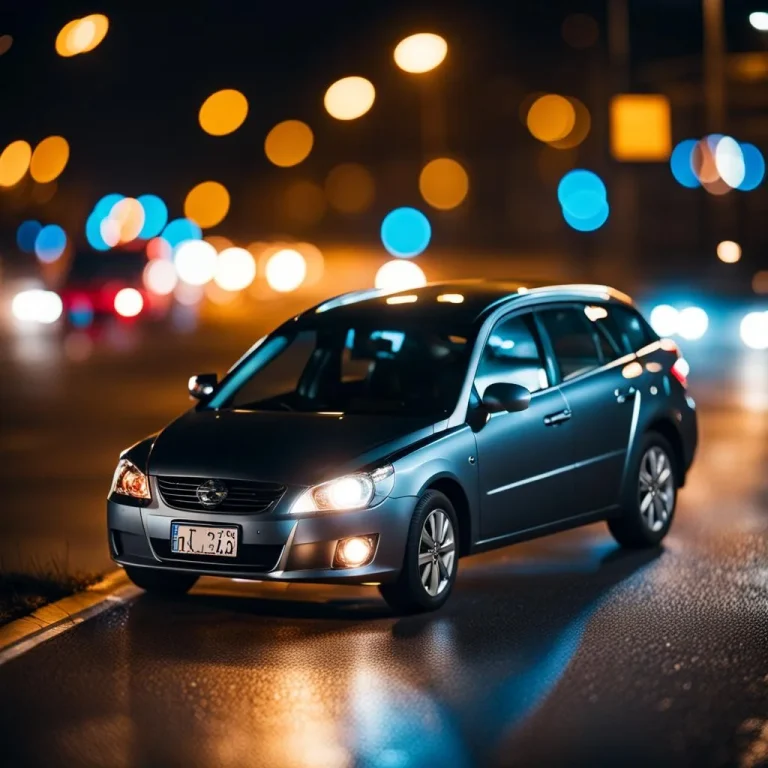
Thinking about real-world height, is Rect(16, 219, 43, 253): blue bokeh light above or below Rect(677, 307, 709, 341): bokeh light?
above

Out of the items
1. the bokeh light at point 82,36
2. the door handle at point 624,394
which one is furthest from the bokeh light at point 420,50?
the door handle at point 624,394

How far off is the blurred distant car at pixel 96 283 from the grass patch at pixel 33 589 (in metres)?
27.5

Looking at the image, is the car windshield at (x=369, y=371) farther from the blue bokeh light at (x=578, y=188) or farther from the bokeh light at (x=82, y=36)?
the blue bokeh light at (x=578, y=188)

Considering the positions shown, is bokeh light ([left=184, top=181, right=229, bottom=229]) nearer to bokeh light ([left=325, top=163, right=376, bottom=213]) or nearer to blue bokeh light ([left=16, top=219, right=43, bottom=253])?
bokeh light ([left=325, top=163, right=376, bottom=213])

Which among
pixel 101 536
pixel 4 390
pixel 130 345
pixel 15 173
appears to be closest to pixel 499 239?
pixel 15 173

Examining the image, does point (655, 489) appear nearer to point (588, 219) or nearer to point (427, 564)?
point (427, 564)

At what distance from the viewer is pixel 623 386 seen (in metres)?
10.7

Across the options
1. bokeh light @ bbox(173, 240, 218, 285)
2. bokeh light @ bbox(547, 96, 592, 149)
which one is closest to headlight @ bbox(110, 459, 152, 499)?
bokeh light @ bbox(173, 240, 218, 285)

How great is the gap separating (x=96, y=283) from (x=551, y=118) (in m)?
75.0

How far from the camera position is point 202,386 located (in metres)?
10.1

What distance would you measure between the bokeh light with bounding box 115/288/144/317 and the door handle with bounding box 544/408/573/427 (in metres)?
28.4

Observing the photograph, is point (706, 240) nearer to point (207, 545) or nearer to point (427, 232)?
point (427, 232)

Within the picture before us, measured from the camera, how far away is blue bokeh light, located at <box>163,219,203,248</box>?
84625 millimetres

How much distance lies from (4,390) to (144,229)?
263 feet
